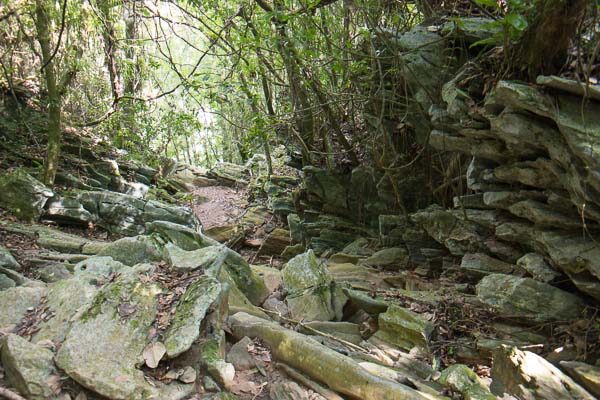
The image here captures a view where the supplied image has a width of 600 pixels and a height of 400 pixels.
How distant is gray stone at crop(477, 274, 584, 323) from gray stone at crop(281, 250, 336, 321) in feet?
7.05

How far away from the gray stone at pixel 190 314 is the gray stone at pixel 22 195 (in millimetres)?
7600

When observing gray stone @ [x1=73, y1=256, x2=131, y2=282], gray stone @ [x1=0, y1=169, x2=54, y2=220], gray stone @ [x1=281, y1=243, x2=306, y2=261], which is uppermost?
gray stone @ [x1=0, y1=169, x2=54, y2=220]

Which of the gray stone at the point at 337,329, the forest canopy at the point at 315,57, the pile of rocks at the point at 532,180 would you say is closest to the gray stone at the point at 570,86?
the pile of rocks at the point at 532,180

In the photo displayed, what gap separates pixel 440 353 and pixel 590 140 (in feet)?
9.42

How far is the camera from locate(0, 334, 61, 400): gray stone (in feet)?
10.0

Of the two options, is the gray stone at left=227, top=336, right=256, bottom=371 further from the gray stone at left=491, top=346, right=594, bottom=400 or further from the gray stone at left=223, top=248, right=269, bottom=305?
the gray stone at left=491, top=346, right=594, bottom=400

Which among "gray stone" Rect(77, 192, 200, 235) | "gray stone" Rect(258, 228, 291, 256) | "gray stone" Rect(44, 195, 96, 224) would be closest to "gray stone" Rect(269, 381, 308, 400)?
"gray stone" Rect(77, 192, 200, 235)

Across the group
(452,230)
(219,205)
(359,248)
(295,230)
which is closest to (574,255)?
(452,230)

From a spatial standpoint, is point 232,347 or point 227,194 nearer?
point 232,347

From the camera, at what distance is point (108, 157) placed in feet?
51.0

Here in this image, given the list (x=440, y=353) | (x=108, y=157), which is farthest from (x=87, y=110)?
(x=440, y=353)

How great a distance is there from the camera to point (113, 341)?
360 cm

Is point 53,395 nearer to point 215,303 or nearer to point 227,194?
point 215,303

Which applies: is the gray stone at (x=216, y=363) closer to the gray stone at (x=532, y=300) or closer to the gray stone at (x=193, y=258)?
the gray stone at (x=193, y=258)
